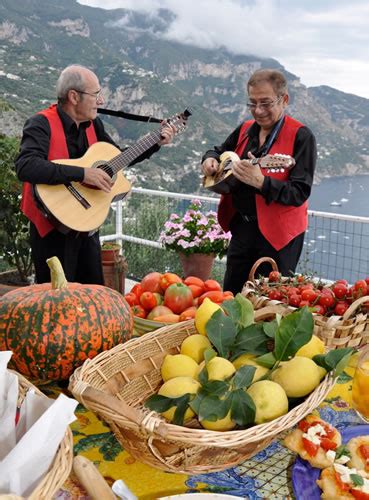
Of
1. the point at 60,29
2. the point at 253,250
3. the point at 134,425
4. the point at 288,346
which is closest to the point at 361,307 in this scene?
the point at 288,346

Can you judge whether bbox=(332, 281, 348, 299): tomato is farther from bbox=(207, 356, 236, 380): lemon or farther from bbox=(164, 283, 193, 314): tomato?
bbox=(207, 356, 236, 380): lemon

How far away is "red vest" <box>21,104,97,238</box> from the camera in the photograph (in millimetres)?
3018

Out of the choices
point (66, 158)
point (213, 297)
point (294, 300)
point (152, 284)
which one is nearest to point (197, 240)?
point (66, 158)

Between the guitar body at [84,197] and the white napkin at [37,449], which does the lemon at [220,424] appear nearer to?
the white napkin at [37,449]

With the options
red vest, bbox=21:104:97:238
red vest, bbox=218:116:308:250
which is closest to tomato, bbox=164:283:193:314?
red vest, bbox=218:116:308:250

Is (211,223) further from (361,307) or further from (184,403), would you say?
(184,403)

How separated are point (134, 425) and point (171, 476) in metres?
0.20

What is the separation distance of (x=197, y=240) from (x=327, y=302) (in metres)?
3.12

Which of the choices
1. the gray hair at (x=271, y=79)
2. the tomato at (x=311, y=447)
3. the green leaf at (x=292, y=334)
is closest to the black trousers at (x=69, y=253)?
the gray hair at (x=271, y=79)

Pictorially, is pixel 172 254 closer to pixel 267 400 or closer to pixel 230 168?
pixel 230 168

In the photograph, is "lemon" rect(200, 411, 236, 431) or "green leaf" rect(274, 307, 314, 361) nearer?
"lemon" rect(200, 411, 236, 431)

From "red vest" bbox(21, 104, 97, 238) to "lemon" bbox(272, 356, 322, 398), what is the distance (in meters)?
2.32

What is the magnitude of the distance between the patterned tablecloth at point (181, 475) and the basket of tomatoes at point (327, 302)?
30 centimetres

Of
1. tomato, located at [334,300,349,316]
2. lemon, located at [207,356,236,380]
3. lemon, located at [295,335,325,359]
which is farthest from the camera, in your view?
tomato, located at [334,300,349,316]
